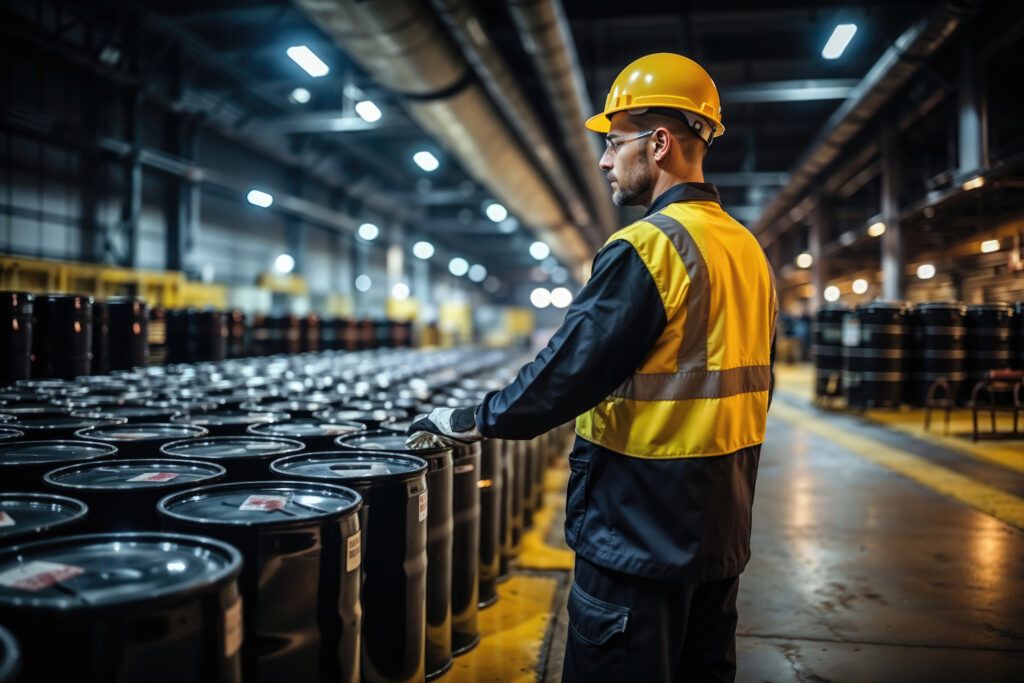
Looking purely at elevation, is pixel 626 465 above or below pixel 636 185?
below

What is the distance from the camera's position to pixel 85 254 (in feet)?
36.6

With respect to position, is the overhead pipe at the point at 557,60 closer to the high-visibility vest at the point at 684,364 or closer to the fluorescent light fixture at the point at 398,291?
the high-visibility vest at the point at 684,364

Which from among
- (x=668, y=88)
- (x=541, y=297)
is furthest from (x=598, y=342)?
(x=541, y=297)

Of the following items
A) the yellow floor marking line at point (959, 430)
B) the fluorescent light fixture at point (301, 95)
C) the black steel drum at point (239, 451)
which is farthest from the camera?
the fluorescent light fixture at point (301, 95)

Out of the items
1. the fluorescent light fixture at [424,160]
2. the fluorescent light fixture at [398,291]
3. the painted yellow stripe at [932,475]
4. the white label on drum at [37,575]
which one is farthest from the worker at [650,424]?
the fluorescent light fixture at [398,291]

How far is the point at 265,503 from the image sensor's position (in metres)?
2.01

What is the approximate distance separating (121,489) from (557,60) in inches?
273

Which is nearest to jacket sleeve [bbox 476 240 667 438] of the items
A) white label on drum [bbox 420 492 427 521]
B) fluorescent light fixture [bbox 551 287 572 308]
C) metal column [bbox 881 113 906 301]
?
white label on drum [bbox 420 492 427 521]

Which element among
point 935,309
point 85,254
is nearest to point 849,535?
point 935,309

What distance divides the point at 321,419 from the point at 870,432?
327 inches

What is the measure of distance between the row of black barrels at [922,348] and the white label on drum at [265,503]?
Result: 10622mm

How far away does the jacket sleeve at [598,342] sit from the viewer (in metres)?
1.70

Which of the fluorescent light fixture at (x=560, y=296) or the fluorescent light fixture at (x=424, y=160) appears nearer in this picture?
the fluorescent light fixture at (x=424, y=160)

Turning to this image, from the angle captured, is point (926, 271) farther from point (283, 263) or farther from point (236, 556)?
point (236, 556)
